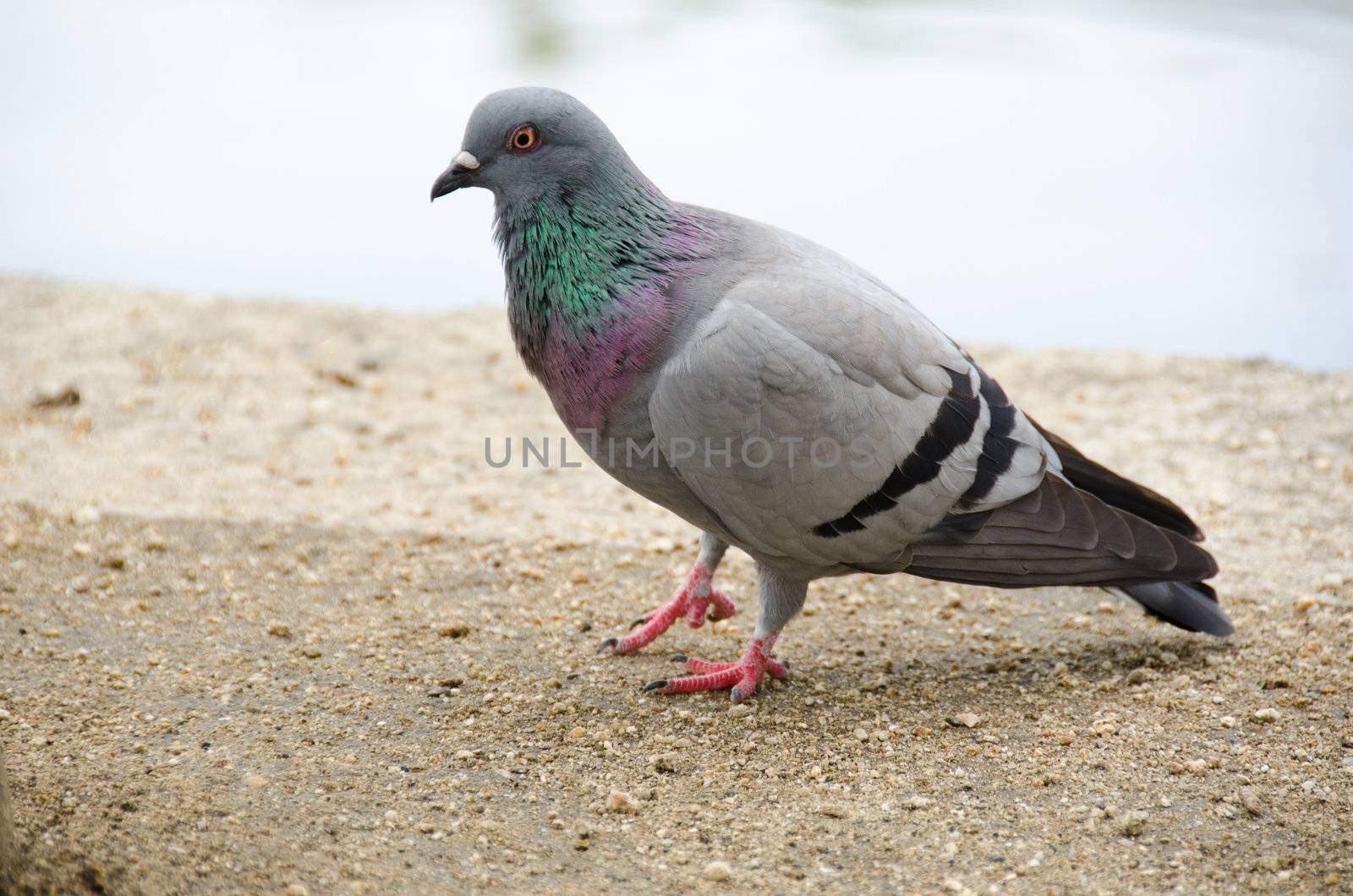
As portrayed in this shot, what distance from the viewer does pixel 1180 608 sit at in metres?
3.50

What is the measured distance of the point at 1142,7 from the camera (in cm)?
918

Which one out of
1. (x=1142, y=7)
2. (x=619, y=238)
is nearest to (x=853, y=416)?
(x=619, y=238)

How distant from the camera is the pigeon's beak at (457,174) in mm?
3029

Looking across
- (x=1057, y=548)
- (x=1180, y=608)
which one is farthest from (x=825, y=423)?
(x=1180, y=608)

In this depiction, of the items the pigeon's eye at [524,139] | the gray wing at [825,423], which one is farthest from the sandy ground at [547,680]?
the pigeon's eye at [524,139]

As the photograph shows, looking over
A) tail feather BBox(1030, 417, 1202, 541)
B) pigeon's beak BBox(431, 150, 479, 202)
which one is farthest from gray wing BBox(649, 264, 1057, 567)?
pigeon's beak BBox(431, 150, 479, 202)

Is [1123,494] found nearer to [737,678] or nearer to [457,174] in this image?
[737,678]

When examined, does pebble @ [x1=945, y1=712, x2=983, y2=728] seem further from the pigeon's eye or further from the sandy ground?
the pigeon's eye

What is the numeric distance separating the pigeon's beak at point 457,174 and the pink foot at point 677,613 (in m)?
1.38

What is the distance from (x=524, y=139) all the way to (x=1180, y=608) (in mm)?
2330

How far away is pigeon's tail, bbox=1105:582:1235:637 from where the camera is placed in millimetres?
3488

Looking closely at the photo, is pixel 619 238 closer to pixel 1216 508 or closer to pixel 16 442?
pixel 1216 508

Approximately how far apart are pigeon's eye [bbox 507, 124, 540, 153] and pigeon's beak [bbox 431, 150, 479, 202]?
0.11 m

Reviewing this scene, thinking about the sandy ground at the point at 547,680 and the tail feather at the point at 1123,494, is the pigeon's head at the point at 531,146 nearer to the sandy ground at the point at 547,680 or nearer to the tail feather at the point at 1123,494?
the sandy ground at the point at 547,680
